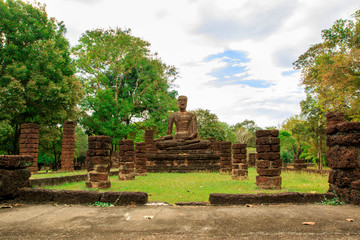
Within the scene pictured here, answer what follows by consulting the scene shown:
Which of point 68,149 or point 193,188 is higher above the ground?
point 68,149

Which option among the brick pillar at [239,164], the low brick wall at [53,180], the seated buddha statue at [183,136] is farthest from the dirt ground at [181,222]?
the seated buddha statue at [183,136]

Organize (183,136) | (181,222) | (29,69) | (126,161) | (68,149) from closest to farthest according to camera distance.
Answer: (181,222), (126,161), (29,69), (68,149), (183,136)

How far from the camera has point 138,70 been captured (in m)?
28.9

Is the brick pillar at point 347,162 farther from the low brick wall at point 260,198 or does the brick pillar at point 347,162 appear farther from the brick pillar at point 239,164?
the brick pillar at point 239,164

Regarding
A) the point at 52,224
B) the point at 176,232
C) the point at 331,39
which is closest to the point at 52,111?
the point at 52,224

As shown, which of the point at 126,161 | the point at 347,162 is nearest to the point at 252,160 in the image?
the point at 126,161

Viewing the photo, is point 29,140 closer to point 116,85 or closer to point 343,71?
point 116,85

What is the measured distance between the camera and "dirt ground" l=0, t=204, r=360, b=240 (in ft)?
11.1

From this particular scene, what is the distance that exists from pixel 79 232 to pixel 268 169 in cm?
567

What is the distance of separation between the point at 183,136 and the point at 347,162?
13.6 metres

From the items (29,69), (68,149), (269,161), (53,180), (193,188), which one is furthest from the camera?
(68,149)

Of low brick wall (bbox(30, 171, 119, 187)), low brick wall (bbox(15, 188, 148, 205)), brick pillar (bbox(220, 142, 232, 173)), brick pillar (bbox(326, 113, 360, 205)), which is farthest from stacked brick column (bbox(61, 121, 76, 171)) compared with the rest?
brick pillar (bbox(326, 113, 360, 205))

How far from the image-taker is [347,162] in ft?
17.1

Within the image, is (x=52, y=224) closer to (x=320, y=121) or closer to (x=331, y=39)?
(x=331, y=39)
